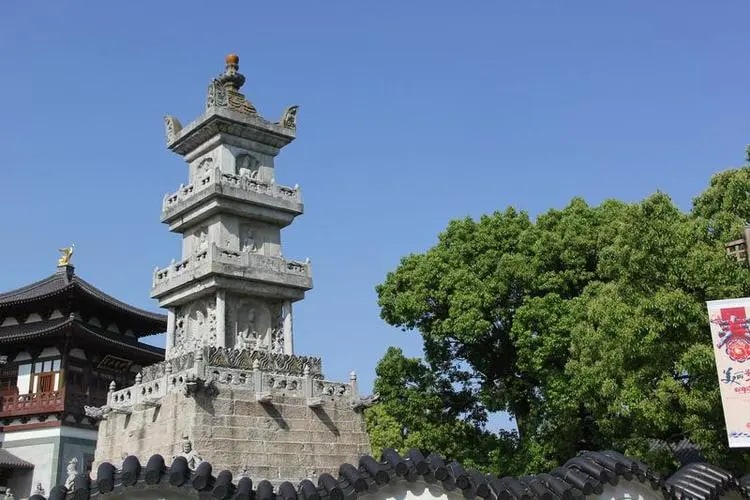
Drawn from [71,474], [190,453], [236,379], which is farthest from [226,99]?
[71,474]

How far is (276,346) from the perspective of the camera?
85.5ft

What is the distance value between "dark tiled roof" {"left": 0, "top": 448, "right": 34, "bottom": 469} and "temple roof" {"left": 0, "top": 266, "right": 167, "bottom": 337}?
7112 millimetres

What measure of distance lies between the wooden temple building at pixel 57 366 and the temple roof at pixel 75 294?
1.9 inches

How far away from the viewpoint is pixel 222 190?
84.0ft

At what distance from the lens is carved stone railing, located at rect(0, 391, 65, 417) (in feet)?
113

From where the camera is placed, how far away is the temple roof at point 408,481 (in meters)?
6.91

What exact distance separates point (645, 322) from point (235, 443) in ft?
37.5

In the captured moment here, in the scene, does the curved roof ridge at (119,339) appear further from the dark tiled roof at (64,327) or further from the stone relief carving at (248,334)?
the stone relief carving at (248,334)

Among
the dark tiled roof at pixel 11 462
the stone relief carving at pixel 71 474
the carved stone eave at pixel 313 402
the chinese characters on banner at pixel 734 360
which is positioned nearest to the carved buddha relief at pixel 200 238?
the carved stone eave at pixel 313 402

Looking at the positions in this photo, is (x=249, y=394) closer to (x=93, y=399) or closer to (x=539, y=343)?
(x=539, y=343)

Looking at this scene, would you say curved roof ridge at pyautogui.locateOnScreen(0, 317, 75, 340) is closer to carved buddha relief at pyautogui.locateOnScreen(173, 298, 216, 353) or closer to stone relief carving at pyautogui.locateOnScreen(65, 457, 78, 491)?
carved buddha relief at pyautogui.locateOnScreen(173, 298, 216, 353)

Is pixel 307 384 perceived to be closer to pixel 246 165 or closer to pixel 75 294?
pixel 246 165

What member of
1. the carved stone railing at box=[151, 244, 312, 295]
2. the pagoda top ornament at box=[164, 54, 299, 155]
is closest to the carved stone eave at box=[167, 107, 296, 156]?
the pagoda top ornament at box=[164, 54, 299, 155]

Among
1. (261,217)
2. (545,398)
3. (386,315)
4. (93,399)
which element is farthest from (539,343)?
(93,399)
